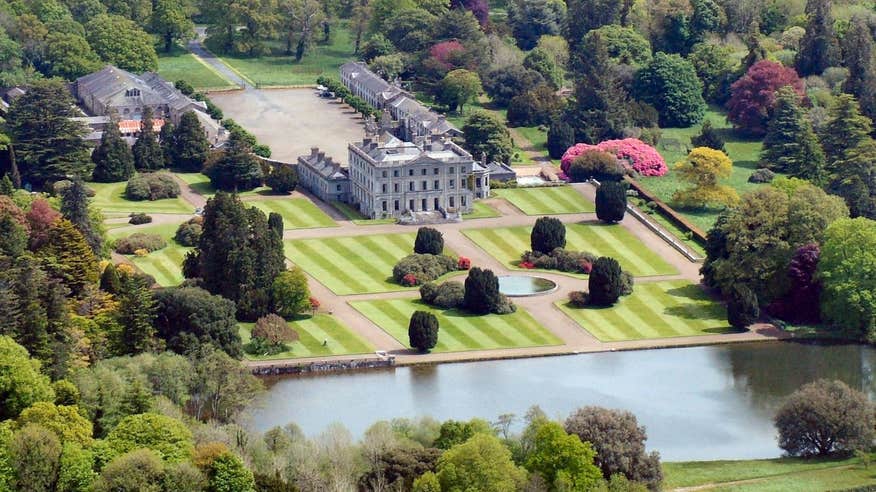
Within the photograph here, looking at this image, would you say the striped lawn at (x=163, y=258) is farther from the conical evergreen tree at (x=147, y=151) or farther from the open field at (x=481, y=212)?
the open field at (x=481, y=212)

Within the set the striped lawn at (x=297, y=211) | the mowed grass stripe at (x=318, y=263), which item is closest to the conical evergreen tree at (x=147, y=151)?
the striped lawn at (x=297, y=211)

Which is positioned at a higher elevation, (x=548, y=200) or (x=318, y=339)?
(x=318, y=339)

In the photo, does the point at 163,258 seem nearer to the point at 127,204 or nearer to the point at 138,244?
the point at 138,244

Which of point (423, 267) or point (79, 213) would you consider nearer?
point (79, 213)

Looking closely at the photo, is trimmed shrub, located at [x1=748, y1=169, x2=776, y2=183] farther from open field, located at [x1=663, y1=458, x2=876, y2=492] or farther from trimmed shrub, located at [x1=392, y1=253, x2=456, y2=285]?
open field, located at [x1=663, y1=458, x2=876, y2=492]

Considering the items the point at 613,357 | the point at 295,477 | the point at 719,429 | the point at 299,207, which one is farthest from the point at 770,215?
the point at 295,477

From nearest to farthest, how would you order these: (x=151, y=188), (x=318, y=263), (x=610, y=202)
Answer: (x=318, y=263)
(x=610, y=202)
(x=151, y=188)

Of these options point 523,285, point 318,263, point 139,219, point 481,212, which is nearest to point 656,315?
point 523,285
